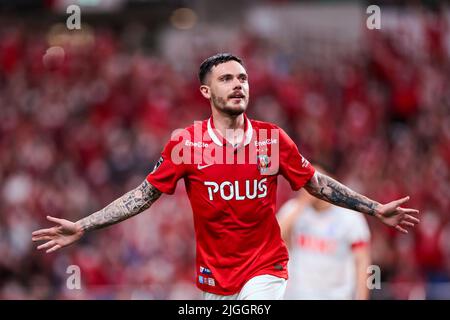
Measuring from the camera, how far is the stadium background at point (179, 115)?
1307cm

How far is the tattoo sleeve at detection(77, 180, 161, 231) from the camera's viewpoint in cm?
649

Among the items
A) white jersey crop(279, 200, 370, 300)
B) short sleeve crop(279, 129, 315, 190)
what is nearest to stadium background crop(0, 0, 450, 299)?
white jersey crop(279, 200, 370, 300)

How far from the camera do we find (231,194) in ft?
20.7

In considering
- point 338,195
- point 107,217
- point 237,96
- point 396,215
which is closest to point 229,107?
point 237,96

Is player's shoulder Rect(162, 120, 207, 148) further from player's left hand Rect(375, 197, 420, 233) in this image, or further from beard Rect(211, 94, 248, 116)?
player's left hand Rect(375, 197, 420, 233)

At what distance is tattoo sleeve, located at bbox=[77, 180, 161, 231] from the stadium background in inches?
181

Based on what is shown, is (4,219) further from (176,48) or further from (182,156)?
(182,156)

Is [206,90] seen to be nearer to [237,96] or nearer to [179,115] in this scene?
[237,96]

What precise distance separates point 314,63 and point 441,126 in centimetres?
361

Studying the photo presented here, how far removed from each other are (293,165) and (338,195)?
400 millimetres

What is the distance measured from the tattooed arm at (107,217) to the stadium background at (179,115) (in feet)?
15.0

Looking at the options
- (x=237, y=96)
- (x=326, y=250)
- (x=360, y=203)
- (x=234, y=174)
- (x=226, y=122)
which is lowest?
(x=326, y=250)

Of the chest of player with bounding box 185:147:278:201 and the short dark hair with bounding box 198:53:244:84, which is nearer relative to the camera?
the chest of player with bounding box 185:147:278:201
